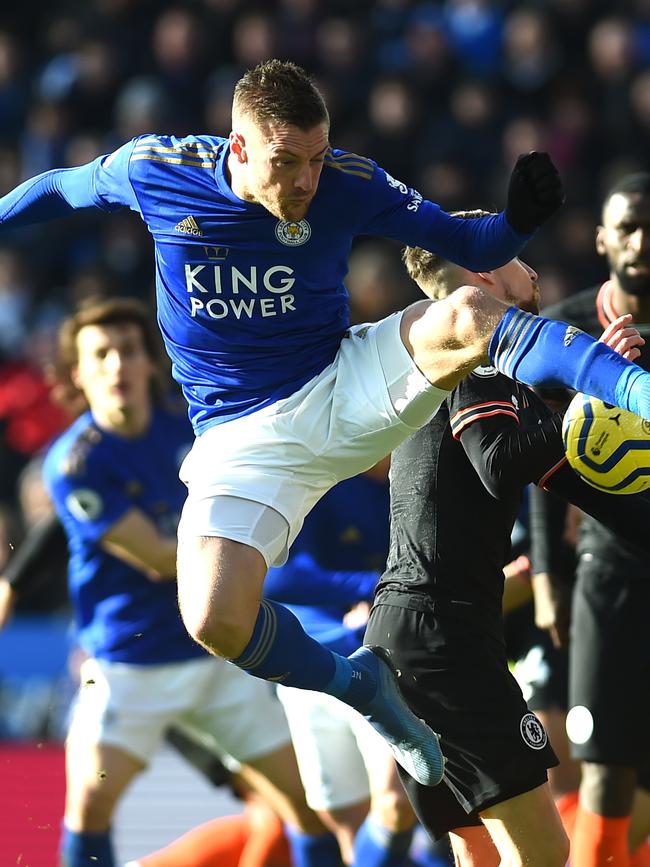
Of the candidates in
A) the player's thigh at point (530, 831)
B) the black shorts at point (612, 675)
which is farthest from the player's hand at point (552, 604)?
the player's thigh at point (530, 831)

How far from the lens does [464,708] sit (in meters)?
4.09

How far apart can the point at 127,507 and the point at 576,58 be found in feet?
22.4

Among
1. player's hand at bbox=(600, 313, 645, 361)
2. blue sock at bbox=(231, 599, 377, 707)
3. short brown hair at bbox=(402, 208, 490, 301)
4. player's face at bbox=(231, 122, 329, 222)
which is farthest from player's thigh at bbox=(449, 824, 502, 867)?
player's face at bbox=(231, 122, 329, 222)

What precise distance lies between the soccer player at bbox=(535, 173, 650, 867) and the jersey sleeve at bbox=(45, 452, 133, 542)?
169cm

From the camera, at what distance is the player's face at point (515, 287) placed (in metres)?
4.39

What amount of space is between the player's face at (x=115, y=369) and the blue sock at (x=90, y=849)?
5.03 feet

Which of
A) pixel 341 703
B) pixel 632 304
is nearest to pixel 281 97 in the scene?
pixel 632 304

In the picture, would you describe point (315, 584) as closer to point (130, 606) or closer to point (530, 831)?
point (130, 606)

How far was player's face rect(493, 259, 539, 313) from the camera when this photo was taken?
439 cm

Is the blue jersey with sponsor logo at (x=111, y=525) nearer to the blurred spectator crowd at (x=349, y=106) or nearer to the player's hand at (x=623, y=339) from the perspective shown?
the player's hand at (x=623, y=339)

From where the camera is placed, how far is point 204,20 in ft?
39.9

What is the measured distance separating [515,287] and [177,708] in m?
2.25

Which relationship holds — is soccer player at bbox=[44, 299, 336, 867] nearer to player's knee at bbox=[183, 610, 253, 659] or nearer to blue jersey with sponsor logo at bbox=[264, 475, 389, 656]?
blue jersey with sponsor logo at bbox=[264, 475, 389, 656]

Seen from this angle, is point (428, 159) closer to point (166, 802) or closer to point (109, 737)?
point (166, 802)
